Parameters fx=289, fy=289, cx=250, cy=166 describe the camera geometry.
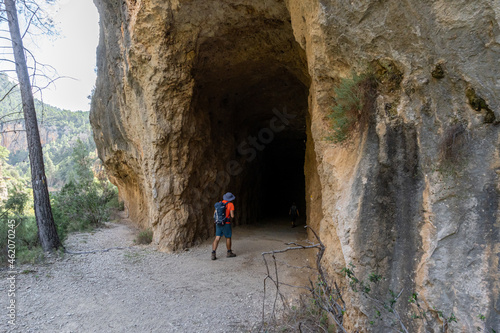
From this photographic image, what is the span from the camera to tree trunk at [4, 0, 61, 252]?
598 cm

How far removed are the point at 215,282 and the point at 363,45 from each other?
401 cm

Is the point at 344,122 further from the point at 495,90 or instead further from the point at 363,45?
the point at 495,90

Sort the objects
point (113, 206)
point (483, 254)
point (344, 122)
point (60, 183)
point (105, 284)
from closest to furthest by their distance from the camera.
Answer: point (483, 254), point (344, 122), point (105, 284), point (113, 206), point (60, 183)

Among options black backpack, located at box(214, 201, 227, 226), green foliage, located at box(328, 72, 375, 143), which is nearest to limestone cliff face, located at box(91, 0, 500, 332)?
green foliage, located at box(328, 72, 375, 143)

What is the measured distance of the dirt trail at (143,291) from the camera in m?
3.50

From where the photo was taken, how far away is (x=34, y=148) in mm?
6039

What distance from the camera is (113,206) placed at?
14070 mm

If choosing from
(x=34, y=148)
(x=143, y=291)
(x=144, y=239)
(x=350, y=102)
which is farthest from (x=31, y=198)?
(x=350, y=102)

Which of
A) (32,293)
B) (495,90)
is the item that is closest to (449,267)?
(495,90)

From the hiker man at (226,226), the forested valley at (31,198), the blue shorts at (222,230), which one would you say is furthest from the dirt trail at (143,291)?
the forested valley at (31,198)

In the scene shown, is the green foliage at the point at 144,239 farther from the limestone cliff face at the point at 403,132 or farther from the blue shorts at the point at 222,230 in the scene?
the limestone cliff face at the point at 403,132

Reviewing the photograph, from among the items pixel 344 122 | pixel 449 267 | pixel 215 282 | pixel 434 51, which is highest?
pixel 434 51

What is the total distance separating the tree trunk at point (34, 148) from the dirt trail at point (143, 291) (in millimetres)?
667

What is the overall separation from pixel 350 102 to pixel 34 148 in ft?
20.8
